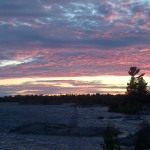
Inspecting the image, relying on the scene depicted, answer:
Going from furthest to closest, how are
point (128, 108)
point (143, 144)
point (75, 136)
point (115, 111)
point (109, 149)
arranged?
point (115, 111) < point (128, 108) < point (75, 136) < point (143, 144) < point (109, 149)

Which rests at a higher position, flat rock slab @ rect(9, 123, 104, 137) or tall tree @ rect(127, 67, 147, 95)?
tall tree @ rect(127, 67, 147, 95)

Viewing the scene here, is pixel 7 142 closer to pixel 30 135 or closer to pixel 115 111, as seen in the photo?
pixel 30 135

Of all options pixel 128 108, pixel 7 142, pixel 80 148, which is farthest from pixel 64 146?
pixel 128 108

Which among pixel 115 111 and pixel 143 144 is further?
pixel 115 111

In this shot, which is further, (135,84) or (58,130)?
(135,84)

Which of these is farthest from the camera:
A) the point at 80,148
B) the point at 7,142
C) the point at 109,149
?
the point at 7,142

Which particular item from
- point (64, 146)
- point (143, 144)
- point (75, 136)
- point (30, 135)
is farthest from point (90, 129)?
point (143, 144)

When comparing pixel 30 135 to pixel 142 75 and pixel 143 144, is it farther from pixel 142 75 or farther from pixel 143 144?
pixel 142 75

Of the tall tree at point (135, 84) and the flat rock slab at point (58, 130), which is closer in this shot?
the flat rock slab at point (58, 130)

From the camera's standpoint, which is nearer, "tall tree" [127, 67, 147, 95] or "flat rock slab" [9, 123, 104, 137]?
"flat rock slab" [9, 123, 104, 137]

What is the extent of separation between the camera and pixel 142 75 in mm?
184875

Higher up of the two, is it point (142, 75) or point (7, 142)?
point (142, 75)

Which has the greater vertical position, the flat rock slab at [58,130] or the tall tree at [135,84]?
the tall tree at [135,84]

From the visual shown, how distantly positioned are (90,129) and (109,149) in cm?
4692
